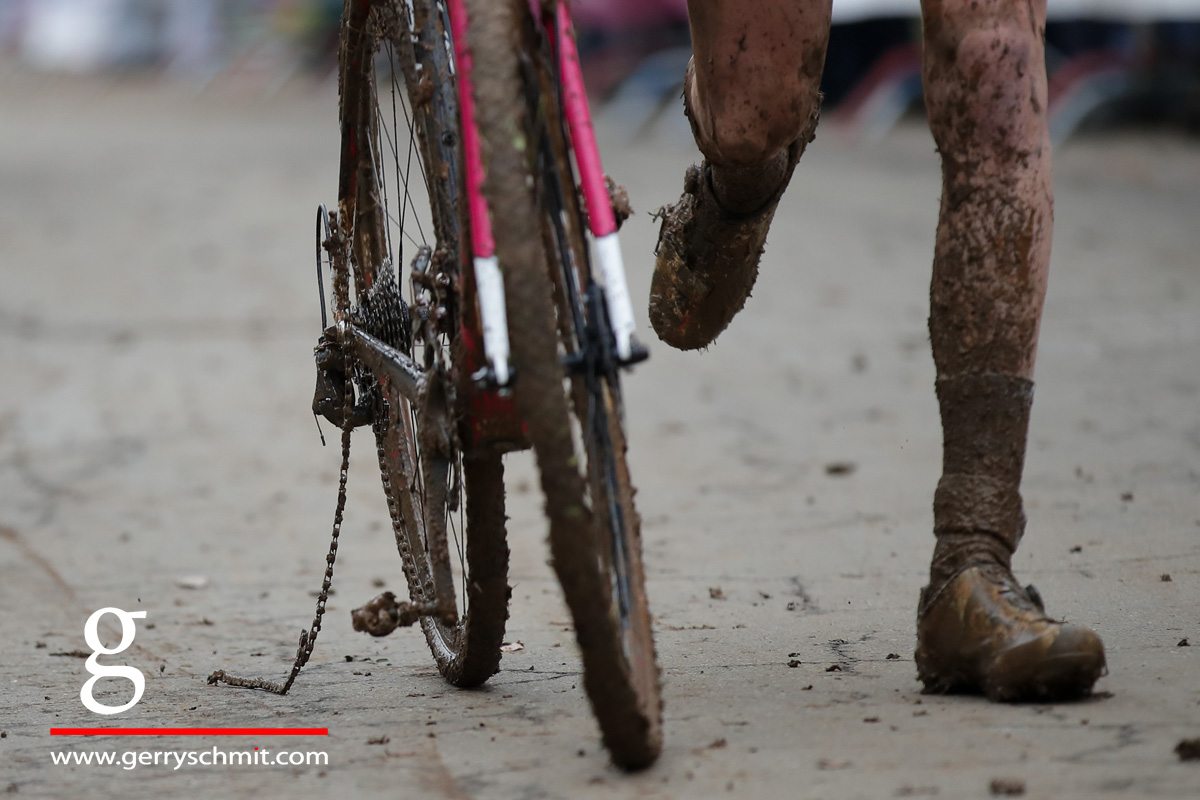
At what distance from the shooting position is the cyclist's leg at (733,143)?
292cm

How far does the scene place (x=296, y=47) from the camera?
24.3 metres

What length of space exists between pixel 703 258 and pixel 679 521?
44.1 inches

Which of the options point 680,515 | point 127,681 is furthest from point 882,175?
point 127,681

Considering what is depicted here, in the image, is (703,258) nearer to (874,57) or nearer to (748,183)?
(748,183)

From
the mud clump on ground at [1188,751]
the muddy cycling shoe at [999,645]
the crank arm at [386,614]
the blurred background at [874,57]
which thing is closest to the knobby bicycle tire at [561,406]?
the crank arm at [386,614]

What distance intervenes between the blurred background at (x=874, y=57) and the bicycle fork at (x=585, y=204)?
35.7 feet

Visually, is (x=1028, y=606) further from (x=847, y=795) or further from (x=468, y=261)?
(x=468, y=261)

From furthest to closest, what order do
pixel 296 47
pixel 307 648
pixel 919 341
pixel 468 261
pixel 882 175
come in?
1. pixel 296 47
2. pixel 882 175
3. pixel 919 341
4. pixel 307 648
5. pixel 468 261

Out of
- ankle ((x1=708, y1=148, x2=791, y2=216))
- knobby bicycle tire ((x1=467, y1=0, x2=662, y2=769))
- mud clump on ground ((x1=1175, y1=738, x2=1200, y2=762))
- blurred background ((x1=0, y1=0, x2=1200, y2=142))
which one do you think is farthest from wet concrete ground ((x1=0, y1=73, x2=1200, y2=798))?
blurred background ((x1=0, y1=0, x2=1200, y2=142))

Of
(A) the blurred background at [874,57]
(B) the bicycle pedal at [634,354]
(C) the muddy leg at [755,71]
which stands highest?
(A) the blurred background at [874,57]

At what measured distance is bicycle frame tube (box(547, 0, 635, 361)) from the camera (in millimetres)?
2066

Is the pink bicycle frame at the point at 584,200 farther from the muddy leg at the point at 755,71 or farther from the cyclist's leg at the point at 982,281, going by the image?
the muddy leg at the point at 755,71

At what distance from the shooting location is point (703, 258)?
3.47m

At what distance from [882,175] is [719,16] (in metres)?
8.82
